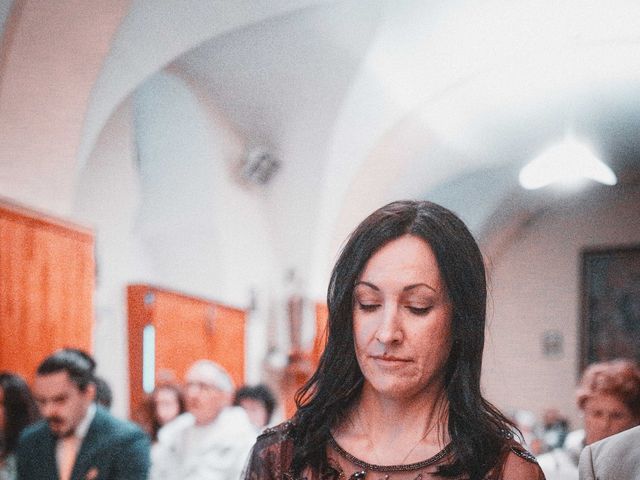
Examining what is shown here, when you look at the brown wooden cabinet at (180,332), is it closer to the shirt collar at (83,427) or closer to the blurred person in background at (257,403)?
the blurred person in background at (257,403)

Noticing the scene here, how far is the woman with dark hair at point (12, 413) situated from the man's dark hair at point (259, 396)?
9.35 feet

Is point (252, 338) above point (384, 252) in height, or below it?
above

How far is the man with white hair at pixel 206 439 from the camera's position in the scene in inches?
208

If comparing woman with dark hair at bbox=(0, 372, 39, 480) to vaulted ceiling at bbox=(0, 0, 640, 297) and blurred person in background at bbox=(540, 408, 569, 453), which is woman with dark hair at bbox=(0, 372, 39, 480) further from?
blurred person in background at bbox=(540, 408, 569, 453)

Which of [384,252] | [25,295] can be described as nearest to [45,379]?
[25,295]

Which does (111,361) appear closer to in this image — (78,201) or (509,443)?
(78,201)

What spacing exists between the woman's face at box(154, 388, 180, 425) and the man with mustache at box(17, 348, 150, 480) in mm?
2723

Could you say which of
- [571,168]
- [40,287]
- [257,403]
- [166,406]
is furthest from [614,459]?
[571,168]

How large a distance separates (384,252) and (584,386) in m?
2.08

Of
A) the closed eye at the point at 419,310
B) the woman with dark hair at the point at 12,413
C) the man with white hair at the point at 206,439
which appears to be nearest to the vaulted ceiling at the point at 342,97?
the man with white hair at the point at 206,439

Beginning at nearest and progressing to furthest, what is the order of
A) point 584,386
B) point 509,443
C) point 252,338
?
point 509,443 < point 584,386 < point 252,338

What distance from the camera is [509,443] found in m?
1.91

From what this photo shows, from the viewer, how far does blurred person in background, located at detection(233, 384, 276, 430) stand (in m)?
7.42

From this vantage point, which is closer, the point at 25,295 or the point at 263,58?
the point at 25,295
